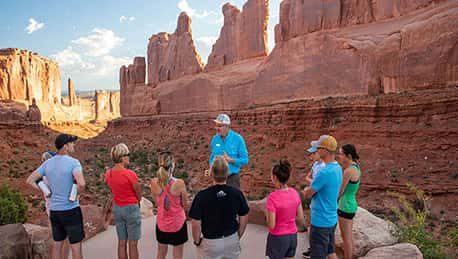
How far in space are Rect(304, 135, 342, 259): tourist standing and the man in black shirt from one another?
94 cm

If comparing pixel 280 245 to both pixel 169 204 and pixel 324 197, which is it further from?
pixel 169 204

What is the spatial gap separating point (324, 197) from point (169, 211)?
5.88 feet

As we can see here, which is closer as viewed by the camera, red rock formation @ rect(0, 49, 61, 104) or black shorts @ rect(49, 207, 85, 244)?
black shorts @ rect(49, 207, 85, 244)

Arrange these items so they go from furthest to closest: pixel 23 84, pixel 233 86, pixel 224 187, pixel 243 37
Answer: pixel 23 84
pixel 243 37
pixel 233 86
pixel 224 187

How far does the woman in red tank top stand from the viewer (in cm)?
371

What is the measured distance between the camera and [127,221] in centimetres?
416

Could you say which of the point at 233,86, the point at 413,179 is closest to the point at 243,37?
the point at 233,86

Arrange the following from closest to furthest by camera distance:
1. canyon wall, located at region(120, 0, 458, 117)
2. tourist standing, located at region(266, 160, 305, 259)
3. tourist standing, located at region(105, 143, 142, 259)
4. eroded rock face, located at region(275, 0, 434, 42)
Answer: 1. tourist standing, located at region(266, 160, 305, 259)
2. tourist standing, located at region(105, 143, 142, 259)
3. canyon wall, located at region(120, 0, 458, 117)
4. eroded rock face, located at region(275, 0, 434, 42)

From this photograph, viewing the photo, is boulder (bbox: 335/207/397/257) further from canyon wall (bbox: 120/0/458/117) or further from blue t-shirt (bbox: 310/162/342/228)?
canyon wall (bbox: 120/0/458/117)

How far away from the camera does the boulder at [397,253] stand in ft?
13.9

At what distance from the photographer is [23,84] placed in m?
67.2

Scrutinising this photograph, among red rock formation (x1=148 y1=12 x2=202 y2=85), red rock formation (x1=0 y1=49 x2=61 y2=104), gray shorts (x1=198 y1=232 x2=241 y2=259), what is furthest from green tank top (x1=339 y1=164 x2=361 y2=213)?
red rock formation (x1=0 y1=49 x2=61 y2=104)

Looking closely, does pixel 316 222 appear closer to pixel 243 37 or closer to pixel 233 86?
pixel 233 86

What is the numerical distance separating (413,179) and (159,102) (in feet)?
97.4
